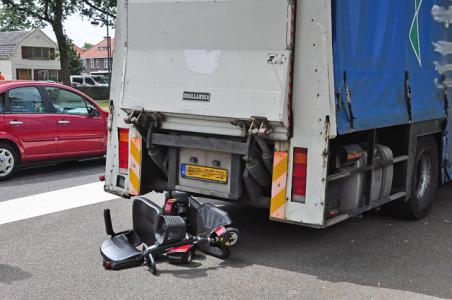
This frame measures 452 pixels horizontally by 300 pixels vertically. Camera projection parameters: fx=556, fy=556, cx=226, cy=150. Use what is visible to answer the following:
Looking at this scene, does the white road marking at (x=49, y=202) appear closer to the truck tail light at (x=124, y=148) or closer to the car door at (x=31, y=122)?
the car door at (x=31, y=122)

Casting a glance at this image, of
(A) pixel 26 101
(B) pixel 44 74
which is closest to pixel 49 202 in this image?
(A) pixel 26 101

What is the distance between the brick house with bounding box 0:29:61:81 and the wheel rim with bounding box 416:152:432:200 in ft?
201

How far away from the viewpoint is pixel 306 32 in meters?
4.79

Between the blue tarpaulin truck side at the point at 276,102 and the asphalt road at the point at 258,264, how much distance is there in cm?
46

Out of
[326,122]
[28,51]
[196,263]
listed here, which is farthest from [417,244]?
[28,51]

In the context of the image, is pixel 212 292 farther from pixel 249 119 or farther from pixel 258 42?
pixel 258 42

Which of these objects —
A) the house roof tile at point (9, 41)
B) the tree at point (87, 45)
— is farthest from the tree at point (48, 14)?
the tree at point (87, 45)

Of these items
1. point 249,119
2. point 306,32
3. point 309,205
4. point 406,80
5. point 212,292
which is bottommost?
point 212,292

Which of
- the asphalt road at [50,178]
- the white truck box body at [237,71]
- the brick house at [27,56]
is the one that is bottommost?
the asphalt road at [50,178]

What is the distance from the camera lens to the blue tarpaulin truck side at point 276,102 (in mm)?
4859

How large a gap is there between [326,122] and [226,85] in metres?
1.01

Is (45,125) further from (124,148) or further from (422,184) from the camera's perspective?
(422,184)

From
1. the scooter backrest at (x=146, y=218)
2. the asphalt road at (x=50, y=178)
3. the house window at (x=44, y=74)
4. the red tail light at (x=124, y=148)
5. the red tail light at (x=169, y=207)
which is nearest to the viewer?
the scooter backrest at (x=146, y=218)

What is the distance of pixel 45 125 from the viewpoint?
9.47 meters
